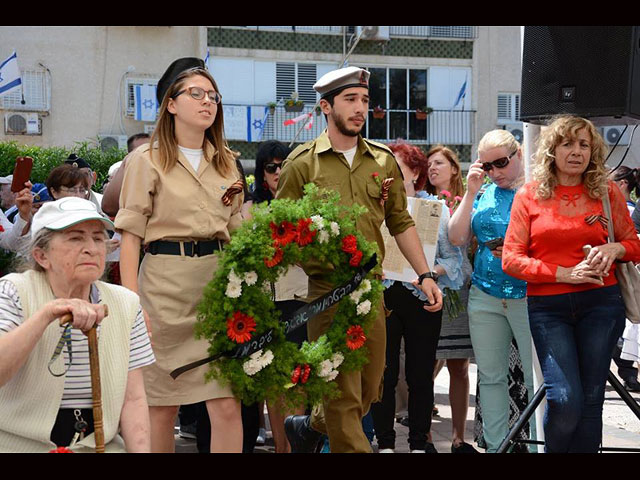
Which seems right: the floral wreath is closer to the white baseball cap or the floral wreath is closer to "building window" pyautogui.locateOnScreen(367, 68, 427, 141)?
the white baseball cap

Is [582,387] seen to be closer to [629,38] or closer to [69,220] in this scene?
[629,38]

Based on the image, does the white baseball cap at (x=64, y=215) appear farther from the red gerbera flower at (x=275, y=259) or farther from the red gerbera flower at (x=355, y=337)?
the red gerbera flower at (x=355, y=337)

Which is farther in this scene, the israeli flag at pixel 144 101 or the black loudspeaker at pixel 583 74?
Result: the israeli flag at pixel 144 101

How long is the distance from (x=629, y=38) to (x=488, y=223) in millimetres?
1546

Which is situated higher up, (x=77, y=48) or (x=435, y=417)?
(x=77, y=48)

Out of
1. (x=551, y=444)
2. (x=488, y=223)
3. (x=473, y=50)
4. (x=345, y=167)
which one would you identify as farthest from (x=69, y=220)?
(x=473, y=50)

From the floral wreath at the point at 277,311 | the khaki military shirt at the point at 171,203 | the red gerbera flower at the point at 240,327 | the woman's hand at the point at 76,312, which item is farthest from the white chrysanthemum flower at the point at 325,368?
the woman's hand at the point at 76,312

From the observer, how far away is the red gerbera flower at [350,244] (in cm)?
538

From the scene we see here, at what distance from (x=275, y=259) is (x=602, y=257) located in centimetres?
177

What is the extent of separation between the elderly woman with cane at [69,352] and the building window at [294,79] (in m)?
30.8

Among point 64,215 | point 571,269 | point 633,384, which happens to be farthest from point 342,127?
point 633,384

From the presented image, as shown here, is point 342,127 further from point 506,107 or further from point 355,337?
point 506,107

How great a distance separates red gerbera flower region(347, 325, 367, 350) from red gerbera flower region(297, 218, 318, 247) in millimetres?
558

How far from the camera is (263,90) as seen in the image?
3428 centimetres
